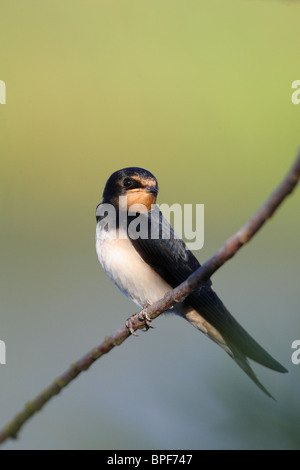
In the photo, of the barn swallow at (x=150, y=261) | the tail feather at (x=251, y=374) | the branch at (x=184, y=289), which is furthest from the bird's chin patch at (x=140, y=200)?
the branch at (x=184, y=289)

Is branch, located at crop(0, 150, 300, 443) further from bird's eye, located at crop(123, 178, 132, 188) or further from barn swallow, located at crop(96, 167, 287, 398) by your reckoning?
bird's eye, located at crop(123, 178, 132, 188)

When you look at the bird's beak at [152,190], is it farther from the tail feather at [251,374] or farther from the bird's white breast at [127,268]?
the tail feather at [251,374]

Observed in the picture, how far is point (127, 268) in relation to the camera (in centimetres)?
163

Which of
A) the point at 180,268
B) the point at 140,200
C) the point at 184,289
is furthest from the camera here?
the point at 140,200

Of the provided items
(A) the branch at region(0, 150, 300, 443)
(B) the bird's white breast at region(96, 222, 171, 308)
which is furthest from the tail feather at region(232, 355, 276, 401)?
(B) the bird's white breast at region(96, 222, 171, 308)

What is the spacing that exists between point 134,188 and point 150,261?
224 mm

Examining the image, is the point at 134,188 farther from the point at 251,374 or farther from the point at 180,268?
the point at 251,374

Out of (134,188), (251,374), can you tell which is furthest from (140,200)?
(251,374)

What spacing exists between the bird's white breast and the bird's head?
0.12 meters

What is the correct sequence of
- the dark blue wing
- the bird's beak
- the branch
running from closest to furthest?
the branch < the dark blue wing < the bird's beak

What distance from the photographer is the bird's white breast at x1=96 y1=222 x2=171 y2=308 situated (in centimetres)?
163

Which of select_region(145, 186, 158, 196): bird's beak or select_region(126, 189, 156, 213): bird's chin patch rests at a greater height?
select_region(145, 186, 158, 196): bird's beak

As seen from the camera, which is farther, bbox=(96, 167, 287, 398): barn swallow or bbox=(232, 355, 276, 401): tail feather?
bbox=(96, 167, 287, 398): barn swallow
